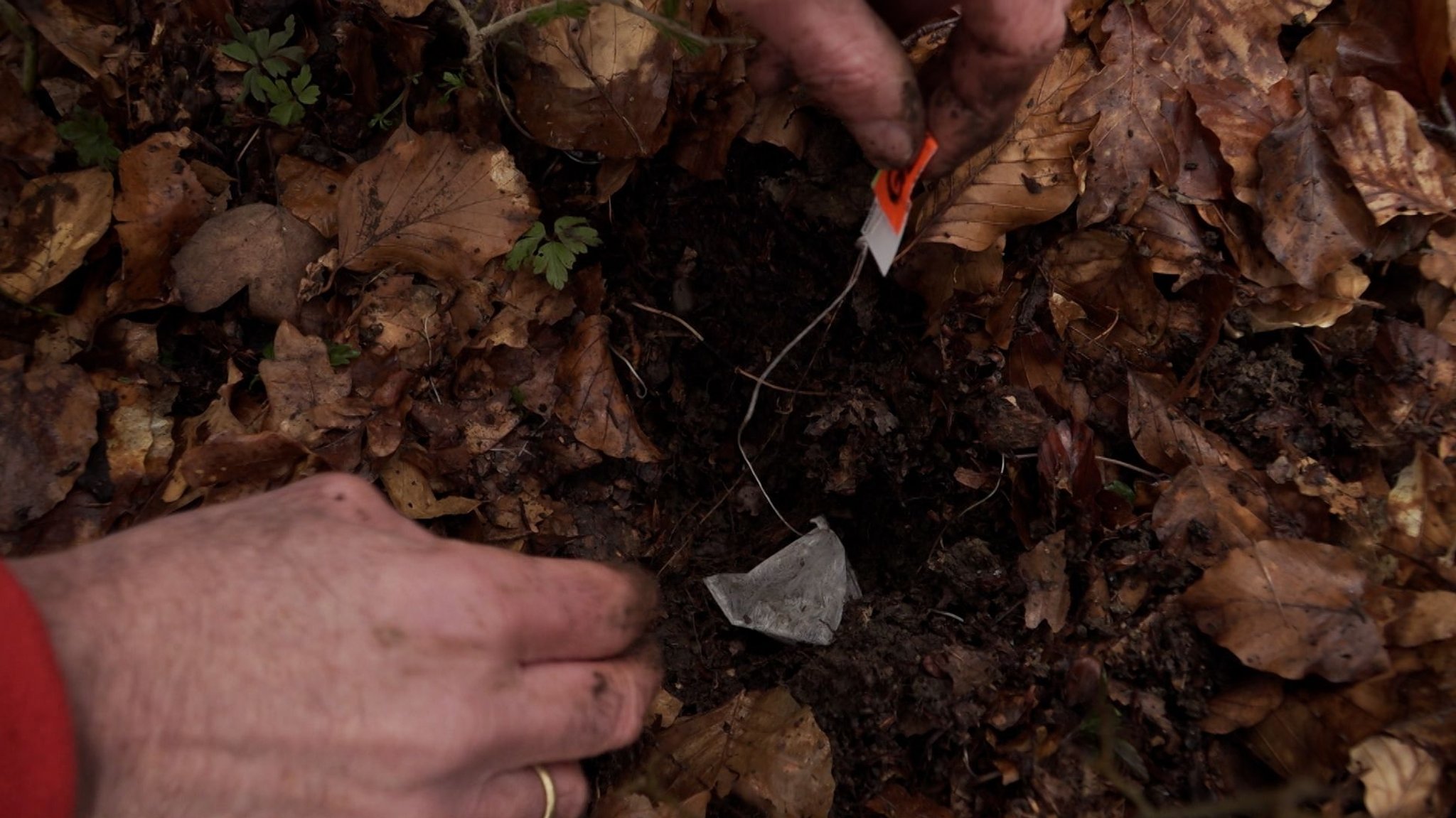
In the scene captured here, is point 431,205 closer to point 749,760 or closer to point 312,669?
point 312,669

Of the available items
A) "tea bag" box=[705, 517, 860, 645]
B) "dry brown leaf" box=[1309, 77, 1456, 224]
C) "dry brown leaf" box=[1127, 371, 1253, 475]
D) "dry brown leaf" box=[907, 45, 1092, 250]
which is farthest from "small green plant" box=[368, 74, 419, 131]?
"dry brown leaf" box=[1309, 77, 1456, 224]

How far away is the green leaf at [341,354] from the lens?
207 cm

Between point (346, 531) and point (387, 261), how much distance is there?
38.8 inches

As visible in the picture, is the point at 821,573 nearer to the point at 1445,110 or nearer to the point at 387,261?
the point at 387,261

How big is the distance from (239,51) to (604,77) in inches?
34.2

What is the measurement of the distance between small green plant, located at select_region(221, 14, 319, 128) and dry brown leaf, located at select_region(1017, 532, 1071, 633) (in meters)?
2.01

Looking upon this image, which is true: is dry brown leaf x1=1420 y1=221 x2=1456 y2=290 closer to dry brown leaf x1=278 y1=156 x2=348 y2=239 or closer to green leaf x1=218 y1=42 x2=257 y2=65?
dry brown leaf x1=278 y1=156 x2=348 y2=239

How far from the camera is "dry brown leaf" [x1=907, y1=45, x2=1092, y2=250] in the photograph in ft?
6.53

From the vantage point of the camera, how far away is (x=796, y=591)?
221 cm

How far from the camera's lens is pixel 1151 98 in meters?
2.14

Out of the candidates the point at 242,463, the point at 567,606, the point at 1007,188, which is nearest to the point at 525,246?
the point at 242,463

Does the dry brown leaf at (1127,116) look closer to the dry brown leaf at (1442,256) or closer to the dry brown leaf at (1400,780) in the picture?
the dry brown leaf at (1442,256)

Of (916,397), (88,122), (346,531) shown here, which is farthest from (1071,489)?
(88,122)

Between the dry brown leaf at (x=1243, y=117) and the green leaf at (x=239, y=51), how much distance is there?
2.27 m
